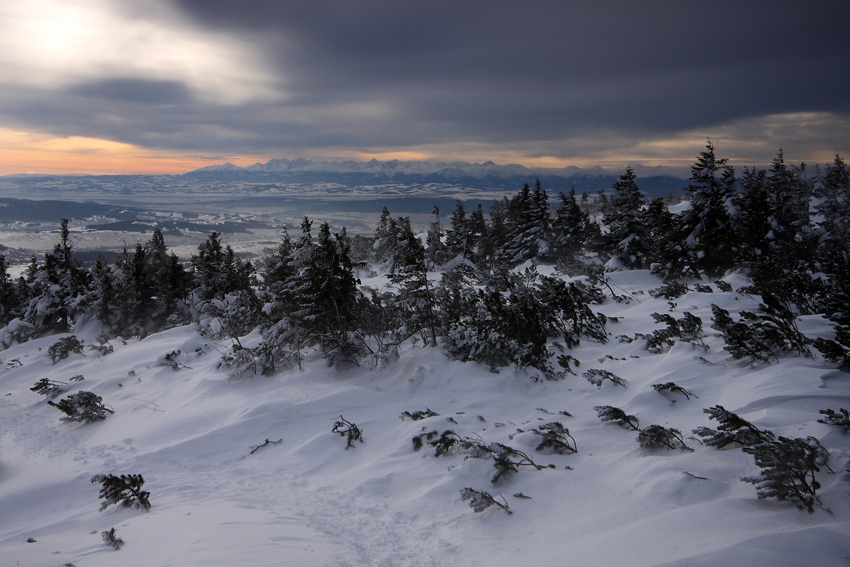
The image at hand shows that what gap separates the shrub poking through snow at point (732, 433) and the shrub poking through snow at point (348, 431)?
625cm

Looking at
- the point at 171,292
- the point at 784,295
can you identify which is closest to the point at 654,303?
the point at 784,295

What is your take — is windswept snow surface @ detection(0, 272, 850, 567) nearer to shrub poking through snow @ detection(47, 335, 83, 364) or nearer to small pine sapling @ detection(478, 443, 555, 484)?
small pine sapling @ detection(478, 443, 555, 484)

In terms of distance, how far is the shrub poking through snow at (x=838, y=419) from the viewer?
17.5 ft

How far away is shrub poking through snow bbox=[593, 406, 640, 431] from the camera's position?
292 inches

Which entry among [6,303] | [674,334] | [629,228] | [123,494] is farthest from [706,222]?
[6,303]

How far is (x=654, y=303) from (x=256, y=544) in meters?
14.8

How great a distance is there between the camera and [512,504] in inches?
231

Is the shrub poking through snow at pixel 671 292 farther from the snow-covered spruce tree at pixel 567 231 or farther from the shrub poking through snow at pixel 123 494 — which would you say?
the snow-covered spruce tree at pixel 567 231

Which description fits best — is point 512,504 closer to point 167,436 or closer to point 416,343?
point 416,343

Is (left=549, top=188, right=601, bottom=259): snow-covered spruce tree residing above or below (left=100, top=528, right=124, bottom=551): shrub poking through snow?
above

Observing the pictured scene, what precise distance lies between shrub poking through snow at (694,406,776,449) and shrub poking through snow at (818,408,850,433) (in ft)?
2.47

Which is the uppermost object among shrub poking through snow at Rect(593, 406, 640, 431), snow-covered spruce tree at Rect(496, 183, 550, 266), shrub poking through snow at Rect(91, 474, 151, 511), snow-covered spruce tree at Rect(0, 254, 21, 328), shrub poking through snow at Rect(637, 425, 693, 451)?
snow-covered spruce tree at Rect(496, 183, 550, 266)

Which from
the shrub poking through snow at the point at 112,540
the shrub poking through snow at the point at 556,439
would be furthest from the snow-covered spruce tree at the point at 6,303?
the shrub poking through snow at the point at 556,439

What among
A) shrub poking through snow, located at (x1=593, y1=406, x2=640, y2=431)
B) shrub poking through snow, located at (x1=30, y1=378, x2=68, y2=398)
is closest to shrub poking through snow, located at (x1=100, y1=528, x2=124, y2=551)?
shrub poking through snow, located at (x1=593, y1=406, x2=640, y2=431)
